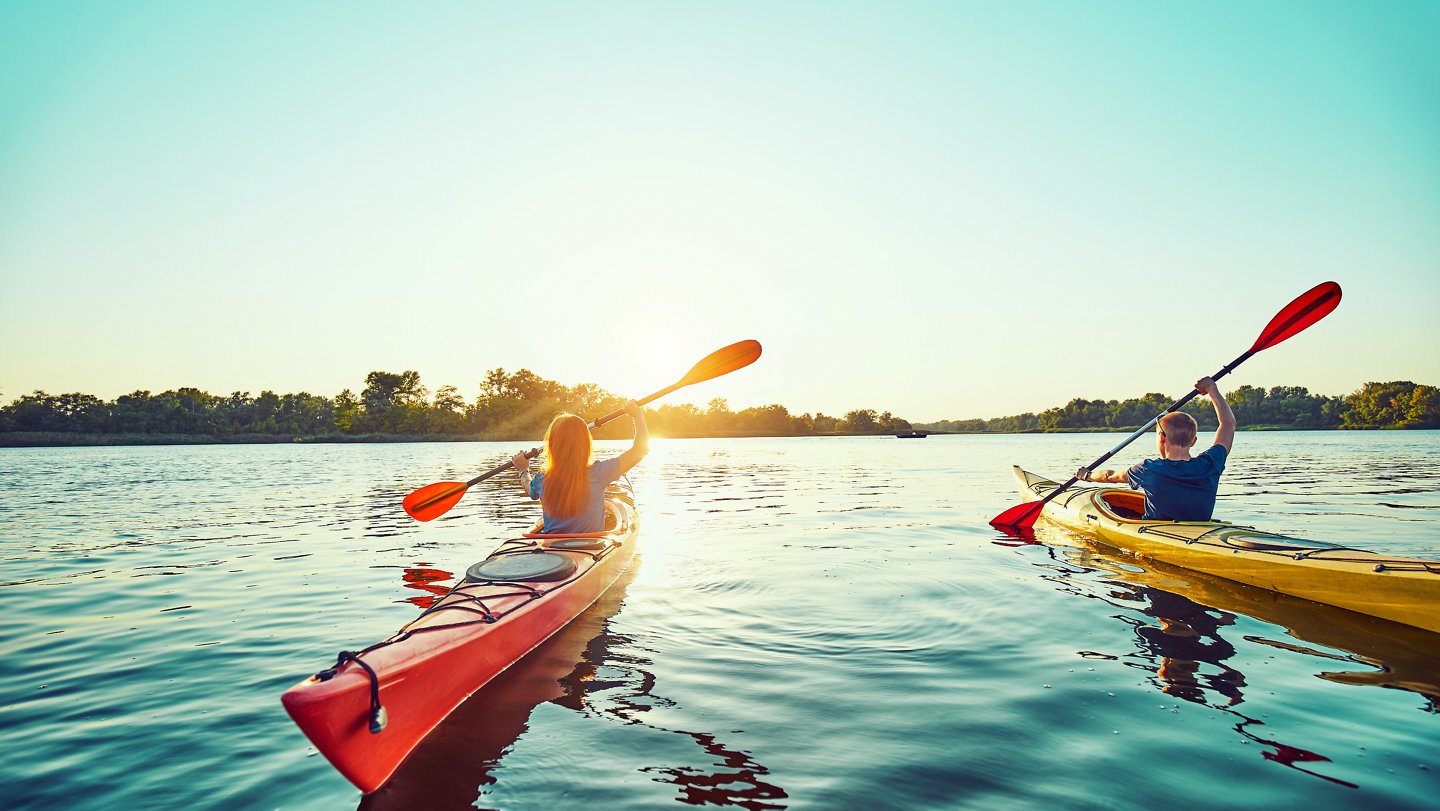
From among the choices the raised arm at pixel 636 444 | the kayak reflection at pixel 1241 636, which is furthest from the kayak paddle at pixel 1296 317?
the raised arm at pixel 636 444

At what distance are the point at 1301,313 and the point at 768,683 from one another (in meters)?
8.17

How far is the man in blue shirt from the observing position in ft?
23.1

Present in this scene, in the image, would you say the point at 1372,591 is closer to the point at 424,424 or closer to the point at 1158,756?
the point at 1158,756

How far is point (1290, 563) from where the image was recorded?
5883 mm

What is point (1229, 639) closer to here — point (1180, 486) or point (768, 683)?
point (1180, 486)

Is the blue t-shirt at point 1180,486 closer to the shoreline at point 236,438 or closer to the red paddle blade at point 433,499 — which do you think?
the red paddle blade at point 433,499

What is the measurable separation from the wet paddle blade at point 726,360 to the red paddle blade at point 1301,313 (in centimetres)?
584

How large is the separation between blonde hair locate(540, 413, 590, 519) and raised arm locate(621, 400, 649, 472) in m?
0.37

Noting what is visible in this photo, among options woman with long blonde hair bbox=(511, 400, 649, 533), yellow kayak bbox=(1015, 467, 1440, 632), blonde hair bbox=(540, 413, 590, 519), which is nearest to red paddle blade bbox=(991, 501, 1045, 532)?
yellow kayak bbox=(1015, 467, 1440, 632)

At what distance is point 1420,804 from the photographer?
277cm

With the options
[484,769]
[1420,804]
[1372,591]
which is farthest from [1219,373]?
[484,769]

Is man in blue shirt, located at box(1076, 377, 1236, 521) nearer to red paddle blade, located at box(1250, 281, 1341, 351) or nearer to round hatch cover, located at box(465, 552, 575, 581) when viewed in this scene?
red paddle blade, located at box(1250, 281, 1341, 351)

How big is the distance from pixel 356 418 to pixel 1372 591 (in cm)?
10859

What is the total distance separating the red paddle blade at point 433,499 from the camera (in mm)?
8266
